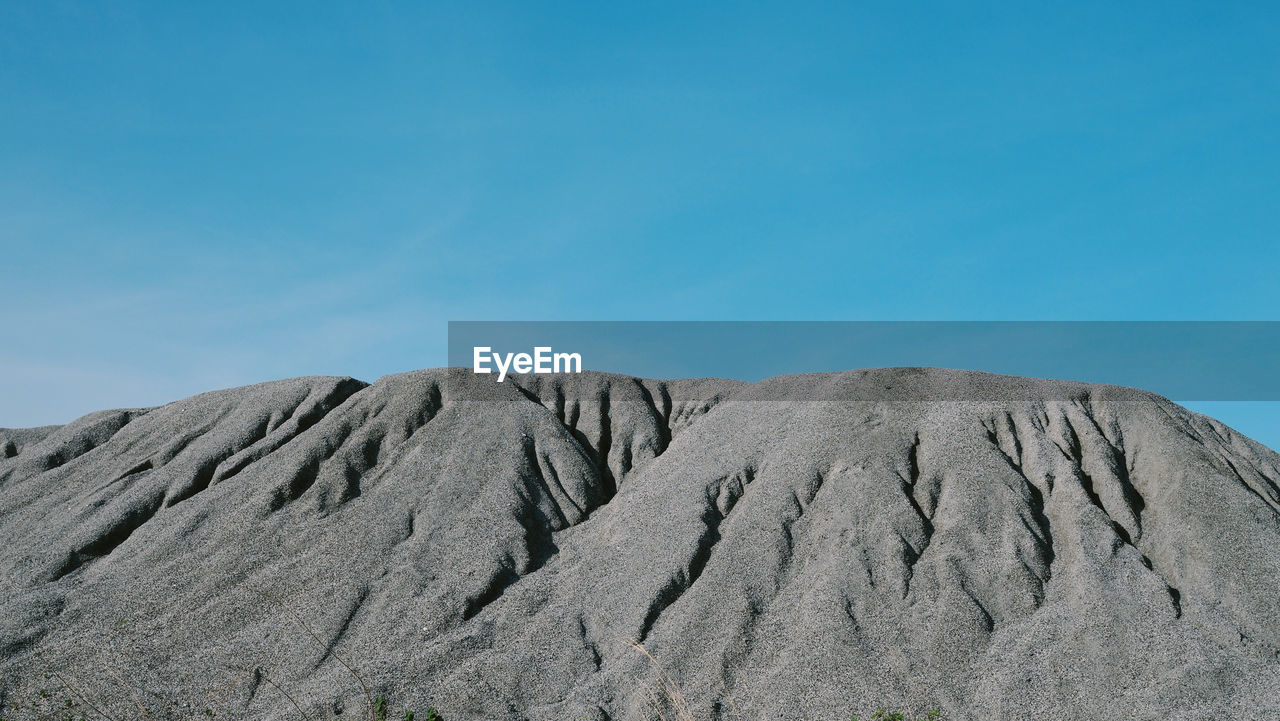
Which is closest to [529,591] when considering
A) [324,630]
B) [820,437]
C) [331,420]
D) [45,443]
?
[324,630]

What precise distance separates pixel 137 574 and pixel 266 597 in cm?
477

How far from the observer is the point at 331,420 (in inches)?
1532

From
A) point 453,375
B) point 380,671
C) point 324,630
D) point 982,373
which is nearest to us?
point 380,671

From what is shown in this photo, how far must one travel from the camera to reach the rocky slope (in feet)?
79.3

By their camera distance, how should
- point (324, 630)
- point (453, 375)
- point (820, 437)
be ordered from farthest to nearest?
point (453, 375)
point (820, 437)
point (324, 630)

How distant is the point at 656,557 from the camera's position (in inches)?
1152

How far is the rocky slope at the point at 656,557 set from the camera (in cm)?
2417

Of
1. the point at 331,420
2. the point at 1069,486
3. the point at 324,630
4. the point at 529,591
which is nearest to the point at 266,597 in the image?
the point at 324,630

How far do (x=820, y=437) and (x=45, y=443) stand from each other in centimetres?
3203

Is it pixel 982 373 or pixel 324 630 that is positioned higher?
pixel 982 373

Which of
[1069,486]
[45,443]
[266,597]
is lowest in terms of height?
[266,597]

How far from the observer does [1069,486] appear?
30953 millimetres

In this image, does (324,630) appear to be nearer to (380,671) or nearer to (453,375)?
(380,671)

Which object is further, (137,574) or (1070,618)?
(137,574)
